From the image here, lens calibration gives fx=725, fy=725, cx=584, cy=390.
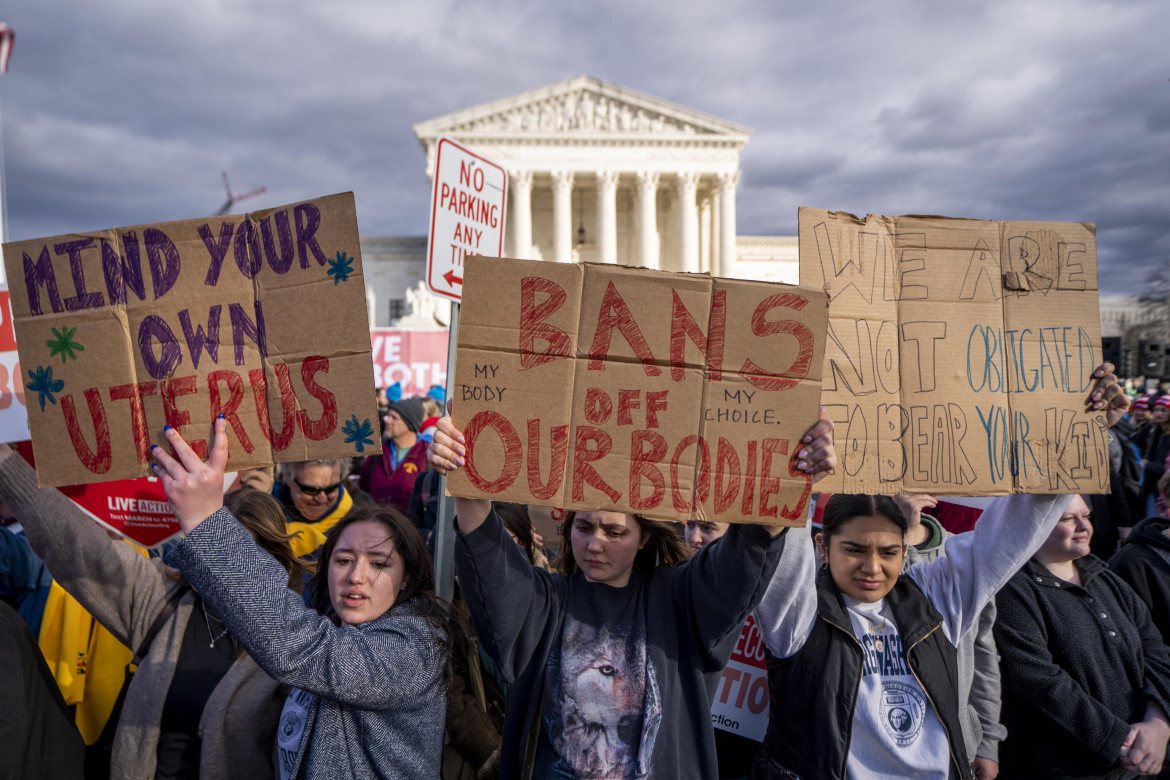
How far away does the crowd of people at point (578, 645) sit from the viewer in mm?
1870

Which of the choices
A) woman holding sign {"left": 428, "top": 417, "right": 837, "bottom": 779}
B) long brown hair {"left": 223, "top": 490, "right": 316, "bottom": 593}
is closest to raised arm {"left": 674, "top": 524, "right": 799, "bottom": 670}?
woman holding sign {"left": 428, "top": 417, "right": 837, "bottom": 779}

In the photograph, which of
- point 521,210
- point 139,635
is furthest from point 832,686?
point 521,210

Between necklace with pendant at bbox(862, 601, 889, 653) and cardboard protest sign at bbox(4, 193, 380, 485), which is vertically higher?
cardboard protest sign at bbox(4, 193, 380, 485)

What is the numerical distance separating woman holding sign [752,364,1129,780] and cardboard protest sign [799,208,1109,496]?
17 cm

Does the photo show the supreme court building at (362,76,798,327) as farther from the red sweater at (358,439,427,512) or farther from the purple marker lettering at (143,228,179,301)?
the purple marker lettering at (143,228,179,301)

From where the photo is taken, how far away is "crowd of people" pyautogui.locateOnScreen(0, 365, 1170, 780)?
1.87m

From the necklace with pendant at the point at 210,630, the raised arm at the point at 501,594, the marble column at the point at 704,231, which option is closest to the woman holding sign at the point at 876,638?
the raised arm at the point at 501,594

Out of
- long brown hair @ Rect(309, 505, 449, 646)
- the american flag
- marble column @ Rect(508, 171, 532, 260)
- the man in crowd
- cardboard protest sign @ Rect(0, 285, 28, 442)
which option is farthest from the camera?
marble column @ Rect(508, 171, 532, 260)

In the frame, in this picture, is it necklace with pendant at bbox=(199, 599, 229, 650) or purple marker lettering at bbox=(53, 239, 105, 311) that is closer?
purple marker lettering at bbox=(53, 239, 105, 311)

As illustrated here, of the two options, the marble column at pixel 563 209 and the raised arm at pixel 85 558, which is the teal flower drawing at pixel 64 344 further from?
the marble column at pixel 563 209

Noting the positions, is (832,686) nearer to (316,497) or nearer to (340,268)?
(340,268)

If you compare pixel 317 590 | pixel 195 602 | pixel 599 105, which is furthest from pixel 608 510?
pixel 599 105

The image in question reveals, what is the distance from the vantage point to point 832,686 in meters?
Result: 2.33

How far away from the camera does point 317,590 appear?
2.40 metres
